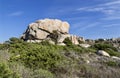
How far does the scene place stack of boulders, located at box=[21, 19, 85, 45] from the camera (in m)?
45.0

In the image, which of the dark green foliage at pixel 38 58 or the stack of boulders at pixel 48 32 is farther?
the stack of boulders at pixel 48 32

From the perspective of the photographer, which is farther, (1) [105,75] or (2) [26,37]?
(2) [26,37]

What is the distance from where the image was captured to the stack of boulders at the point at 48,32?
148 feet

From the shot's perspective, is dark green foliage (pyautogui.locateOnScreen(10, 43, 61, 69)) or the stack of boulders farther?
the stack of boulders

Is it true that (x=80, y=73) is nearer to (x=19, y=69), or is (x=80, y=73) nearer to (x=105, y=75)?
(x=105, y=75)

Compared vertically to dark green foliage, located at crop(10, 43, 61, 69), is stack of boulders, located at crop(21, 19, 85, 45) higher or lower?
higher

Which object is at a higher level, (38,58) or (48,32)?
(48,32)

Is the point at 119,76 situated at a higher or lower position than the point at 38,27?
lower

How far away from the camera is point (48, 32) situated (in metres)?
46.5

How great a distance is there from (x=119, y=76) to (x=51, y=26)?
104 feet

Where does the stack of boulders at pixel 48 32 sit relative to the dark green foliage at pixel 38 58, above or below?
above

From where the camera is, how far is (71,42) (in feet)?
145

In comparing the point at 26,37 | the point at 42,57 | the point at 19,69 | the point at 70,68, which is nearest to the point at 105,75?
the point at 70,68

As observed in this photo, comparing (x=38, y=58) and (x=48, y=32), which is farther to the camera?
(x=48, y=32)
